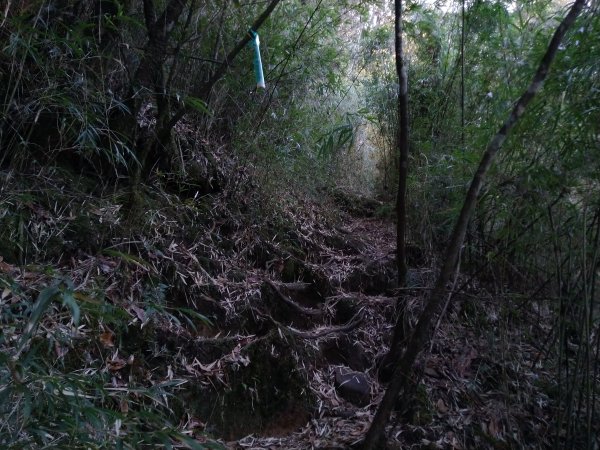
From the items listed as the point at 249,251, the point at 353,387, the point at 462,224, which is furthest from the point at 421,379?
the point at 249,251

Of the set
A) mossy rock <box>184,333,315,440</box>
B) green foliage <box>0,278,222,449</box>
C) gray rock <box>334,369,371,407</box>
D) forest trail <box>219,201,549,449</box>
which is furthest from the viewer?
gray rock <box>334,369,371,407</box>

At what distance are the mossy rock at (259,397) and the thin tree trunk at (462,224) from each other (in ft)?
1.76

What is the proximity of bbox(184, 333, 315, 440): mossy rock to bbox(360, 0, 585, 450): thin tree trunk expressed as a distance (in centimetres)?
54

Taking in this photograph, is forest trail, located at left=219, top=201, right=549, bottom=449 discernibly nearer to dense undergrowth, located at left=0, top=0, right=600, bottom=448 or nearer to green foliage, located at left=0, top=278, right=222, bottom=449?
dense undergrowth, located at left=0, top=0, right=600, bottom=448

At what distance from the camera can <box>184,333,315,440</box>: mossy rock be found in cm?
225

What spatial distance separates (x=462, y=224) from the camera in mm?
1940

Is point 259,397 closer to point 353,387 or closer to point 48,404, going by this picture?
point 353,387

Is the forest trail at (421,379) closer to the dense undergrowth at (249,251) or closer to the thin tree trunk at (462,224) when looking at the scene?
the dense undergrowth at (249,251)

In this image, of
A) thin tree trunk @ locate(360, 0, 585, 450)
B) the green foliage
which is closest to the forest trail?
thin tree trunk @ locate(360, 0, 585, 450)

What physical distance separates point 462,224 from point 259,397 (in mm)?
1241

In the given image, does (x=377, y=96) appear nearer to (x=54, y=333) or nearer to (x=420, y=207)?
(x=420, y=207)

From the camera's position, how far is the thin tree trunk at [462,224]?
185 cm

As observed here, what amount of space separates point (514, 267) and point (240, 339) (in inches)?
54.2

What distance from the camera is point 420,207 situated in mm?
3346
